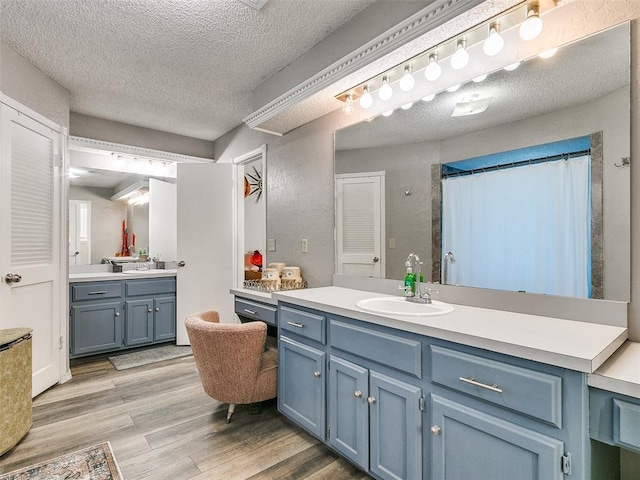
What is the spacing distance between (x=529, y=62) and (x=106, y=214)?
427cm

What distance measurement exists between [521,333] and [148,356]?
358 centimetres

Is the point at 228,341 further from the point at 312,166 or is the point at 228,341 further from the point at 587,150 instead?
the point at 587,150

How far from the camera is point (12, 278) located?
2342 millimetres

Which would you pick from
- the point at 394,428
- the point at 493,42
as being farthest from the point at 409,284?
the point at 493,42

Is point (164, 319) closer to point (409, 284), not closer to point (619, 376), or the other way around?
point (409, 284)

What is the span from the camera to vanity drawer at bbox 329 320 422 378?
1397 mm

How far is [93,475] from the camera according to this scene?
1.71m

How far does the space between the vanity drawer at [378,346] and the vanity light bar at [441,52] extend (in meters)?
1.38

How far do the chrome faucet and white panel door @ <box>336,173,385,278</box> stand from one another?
0.78ft

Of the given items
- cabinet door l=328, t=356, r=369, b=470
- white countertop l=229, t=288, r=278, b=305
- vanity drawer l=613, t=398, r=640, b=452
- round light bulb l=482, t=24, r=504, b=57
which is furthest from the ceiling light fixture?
white countertop l=229, t=288, r=278, b=305

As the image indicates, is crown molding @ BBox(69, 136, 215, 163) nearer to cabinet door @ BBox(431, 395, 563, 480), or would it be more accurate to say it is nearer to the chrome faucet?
the chrome faucet

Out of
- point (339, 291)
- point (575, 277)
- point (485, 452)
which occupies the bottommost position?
point (485, 452)

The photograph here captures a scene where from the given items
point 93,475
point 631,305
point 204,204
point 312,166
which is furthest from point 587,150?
point 204,204

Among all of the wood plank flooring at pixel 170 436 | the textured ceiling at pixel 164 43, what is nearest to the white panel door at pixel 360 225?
the textured ceiling at pixel 164 43
